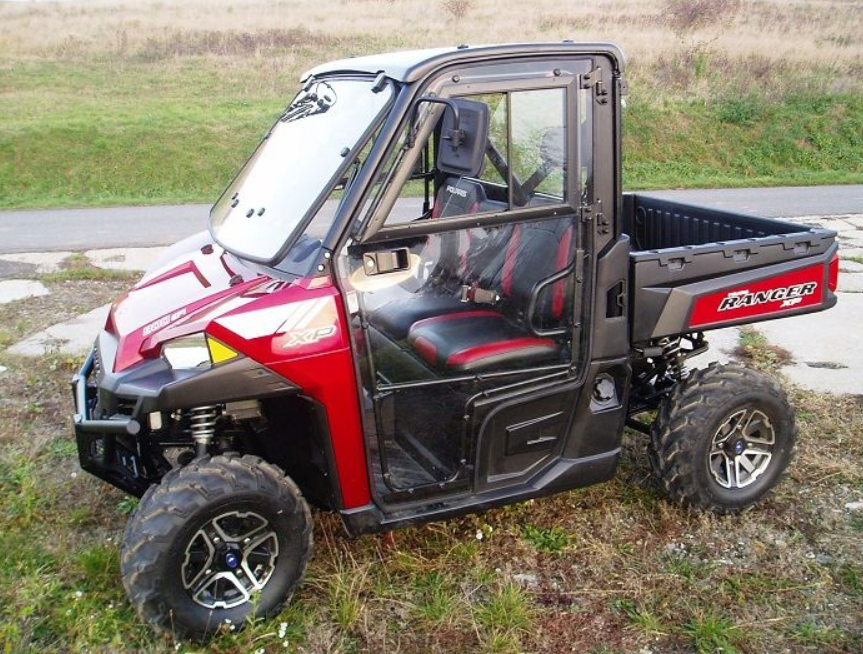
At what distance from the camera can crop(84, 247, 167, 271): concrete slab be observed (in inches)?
343

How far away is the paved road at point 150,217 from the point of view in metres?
10.2

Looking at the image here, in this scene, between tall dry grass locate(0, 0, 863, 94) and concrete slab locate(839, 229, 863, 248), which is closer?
concrete slab locate(839, 229, 863, 248)

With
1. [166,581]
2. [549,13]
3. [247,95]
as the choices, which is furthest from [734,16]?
[166,581]

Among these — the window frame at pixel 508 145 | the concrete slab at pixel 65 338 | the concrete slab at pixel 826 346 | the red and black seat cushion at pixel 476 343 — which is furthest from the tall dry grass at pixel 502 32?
the red and black seat cushion at pixel 476 343

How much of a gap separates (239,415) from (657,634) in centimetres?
171

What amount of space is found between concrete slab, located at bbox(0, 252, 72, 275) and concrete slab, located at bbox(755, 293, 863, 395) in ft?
21.9

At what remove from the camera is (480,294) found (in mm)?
3283

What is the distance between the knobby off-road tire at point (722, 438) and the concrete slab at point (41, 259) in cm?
674

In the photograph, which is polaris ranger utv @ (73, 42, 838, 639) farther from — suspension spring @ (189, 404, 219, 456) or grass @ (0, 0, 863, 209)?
grass @ (0, 0, 863, 209)

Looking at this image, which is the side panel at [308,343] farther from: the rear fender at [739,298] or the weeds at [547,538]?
the rear fender at [739,298]

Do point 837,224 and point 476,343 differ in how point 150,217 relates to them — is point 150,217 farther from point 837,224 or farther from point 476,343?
point 476,343

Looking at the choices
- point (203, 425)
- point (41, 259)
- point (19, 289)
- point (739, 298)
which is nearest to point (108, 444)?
point (203, 425)

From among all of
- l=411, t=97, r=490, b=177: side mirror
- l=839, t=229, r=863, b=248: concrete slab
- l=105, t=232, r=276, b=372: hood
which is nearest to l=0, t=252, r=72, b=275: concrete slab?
l=105, t=232, r=276, b=372: hood

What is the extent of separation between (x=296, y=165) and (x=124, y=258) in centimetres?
642
